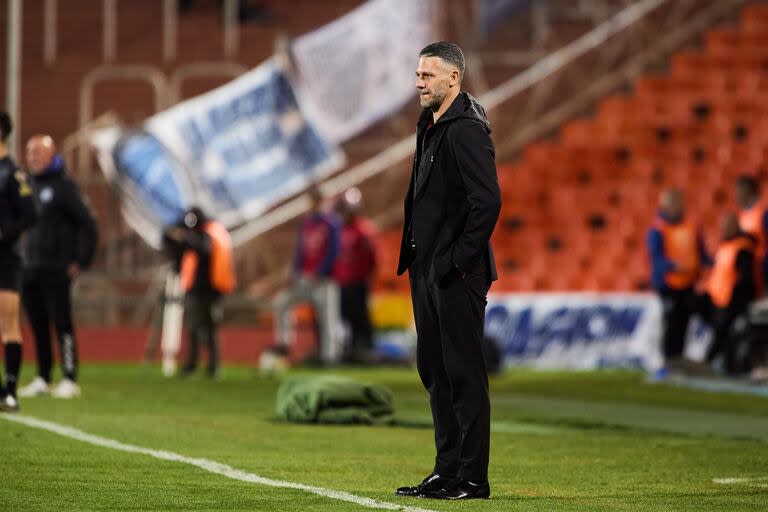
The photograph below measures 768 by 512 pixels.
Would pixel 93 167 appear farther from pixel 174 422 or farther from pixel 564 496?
pixel 564 496

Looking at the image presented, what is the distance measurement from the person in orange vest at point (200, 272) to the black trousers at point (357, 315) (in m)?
2.76

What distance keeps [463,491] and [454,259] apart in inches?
42.0

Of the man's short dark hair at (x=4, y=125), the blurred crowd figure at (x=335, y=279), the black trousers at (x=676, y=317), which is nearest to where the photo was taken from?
the man's short dark hair at (x=4, y=125)

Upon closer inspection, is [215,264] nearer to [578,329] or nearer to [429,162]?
[578,329]

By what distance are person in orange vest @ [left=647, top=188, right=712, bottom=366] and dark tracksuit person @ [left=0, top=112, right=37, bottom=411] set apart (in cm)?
896

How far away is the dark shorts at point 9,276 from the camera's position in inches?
516

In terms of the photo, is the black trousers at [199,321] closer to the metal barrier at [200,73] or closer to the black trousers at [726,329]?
the black trousers at [726,329]

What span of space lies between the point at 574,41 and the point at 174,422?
16.0 m

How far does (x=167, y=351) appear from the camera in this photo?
70.1ft

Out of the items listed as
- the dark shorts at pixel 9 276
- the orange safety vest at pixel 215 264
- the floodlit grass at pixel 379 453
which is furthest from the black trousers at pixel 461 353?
the orange safety vest at pixel 215 264

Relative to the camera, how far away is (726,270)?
19172 mm

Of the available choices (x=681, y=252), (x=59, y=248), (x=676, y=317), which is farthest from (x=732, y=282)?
(x=59, y=248)

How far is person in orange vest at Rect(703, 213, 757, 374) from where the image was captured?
19094mm

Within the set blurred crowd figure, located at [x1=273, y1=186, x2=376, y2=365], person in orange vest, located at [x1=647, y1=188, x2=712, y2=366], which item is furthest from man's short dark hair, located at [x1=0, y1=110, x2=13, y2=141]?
blurred crowd figure, located at [x1=273, y1=186, x2=376, y2=365]
